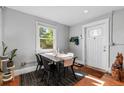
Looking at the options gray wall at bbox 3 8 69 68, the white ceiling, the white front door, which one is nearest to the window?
gray wall at bbox 3 8 69 68

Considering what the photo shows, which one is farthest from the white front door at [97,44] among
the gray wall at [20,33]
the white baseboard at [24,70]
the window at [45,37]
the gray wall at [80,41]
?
the white baseboard at [24,70]

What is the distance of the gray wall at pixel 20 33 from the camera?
2848 mm

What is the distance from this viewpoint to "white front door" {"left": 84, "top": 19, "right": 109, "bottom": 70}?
3.21 metres

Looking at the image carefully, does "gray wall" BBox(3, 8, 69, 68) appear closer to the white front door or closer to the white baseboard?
the white baseboard

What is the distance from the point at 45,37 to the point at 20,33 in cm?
105

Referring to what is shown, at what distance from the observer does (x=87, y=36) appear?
396 centimetres

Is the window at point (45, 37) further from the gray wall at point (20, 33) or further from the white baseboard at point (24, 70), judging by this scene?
the white baseboard at point (24, 70)

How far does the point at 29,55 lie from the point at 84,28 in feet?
8.15

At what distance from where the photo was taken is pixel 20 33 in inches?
123

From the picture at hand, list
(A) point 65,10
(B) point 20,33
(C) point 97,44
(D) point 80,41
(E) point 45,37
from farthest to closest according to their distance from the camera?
(D) point 80,41 → (E) point 45,37 → (C) point 97,44 → (B) point 20,33 → (A) point 65,10

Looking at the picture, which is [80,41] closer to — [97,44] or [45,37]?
[97,44]

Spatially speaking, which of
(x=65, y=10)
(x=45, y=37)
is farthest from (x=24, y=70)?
(x=65, y=10)

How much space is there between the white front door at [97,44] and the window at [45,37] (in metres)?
1.43

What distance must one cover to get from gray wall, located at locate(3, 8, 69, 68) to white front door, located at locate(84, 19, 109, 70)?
1937 millimetres
